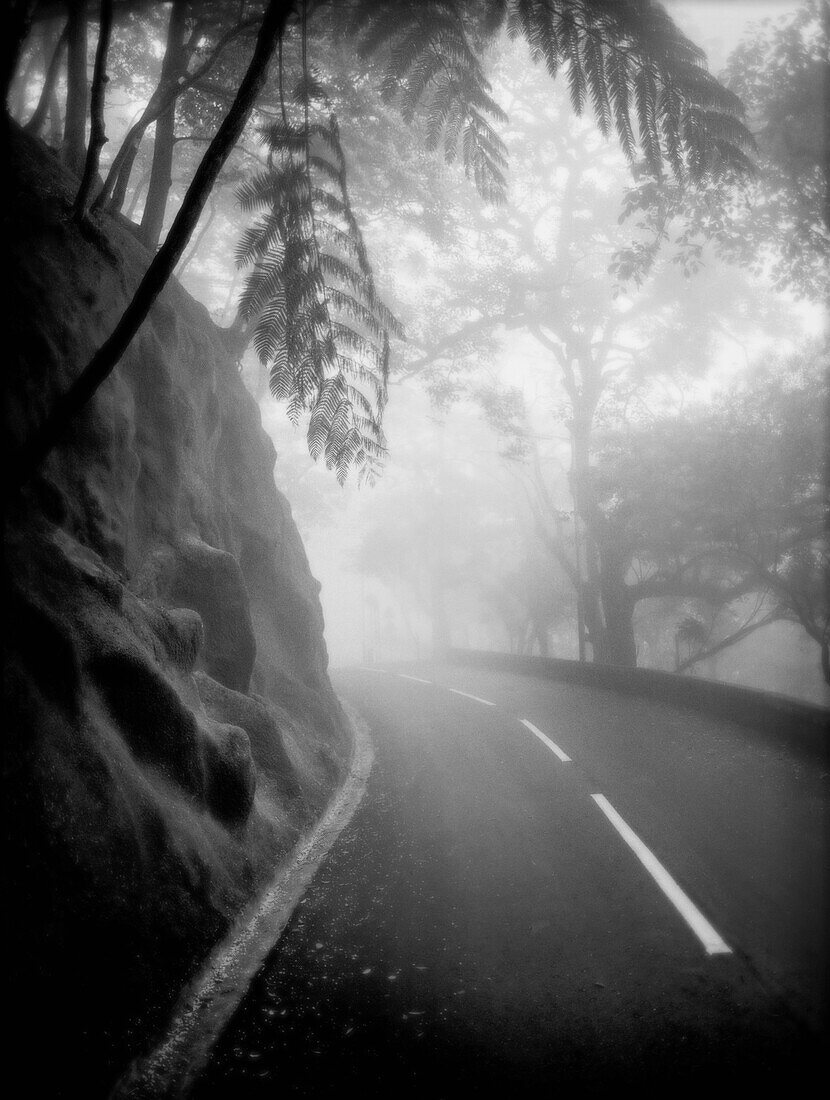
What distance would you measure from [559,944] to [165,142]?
10.8 meters

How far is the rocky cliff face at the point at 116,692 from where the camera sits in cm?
328

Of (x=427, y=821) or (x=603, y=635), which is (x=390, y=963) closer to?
(x=427, y=821)

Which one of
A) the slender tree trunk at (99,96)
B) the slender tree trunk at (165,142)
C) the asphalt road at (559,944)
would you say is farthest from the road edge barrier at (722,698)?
the slender tree trunk at (165,142)

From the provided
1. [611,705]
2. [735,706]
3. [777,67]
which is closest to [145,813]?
[735,706]

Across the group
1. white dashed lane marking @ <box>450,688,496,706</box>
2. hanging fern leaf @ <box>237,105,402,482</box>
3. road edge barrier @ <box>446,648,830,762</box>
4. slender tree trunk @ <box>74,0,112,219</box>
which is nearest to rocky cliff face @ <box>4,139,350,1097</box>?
slender tree trunk @ <box>74,0,112,219</box>

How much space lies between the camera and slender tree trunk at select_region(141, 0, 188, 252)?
6.95 meters

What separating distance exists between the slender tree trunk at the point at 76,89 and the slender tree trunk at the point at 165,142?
35.3 inches

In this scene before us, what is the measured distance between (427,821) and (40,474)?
5.48 m

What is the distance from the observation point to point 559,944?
4.07 meters

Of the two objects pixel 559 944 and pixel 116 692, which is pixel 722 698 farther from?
pixel 116 692

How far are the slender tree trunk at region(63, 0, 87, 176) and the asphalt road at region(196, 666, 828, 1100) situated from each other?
29.8 feet

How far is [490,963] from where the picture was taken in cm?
393

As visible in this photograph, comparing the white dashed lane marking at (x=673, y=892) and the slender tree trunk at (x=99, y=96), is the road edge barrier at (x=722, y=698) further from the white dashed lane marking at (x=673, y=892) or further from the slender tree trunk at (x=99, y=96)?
the slender tree trunk at (x=99, y=96)

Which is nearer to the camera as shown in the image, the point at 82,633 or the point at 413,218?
the point at 82,633
